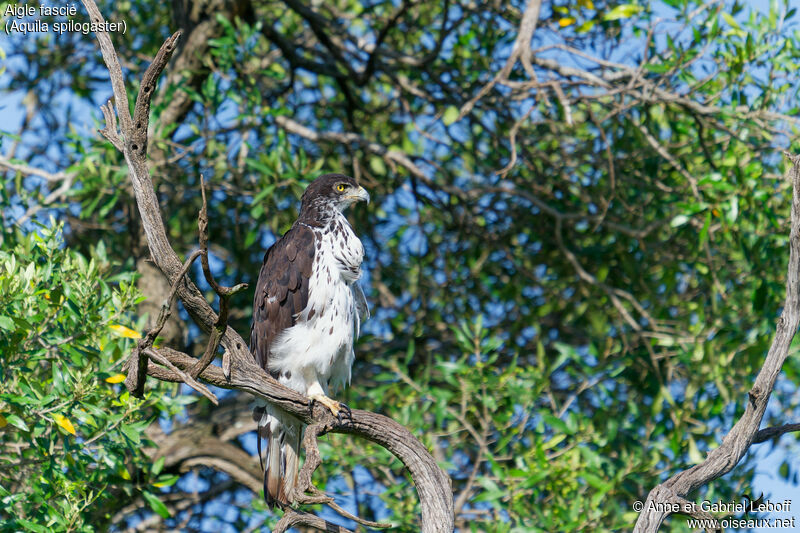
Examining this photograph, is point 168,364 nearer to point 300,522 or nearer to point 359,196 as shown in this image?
point 300,522

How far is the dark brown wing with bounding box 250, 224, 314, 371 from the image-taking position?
4.96m

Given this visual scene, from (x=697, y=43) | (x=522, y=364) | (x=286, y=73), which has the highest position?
(x=286, y=73)

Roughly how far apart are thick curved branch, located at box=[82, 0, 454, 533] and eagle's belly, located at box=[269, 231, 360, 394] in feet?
2.07

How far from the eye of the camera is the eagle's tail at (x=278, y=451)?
192 inches

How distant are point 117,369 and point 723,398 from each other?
3938 mm

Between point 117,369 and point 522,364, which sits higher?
point 522,364

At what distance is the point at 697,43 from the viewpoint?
6.07 metres

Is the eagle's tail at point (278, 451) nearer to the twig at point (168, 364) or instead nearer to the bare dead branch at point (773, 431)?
the twig at point (168, 364)

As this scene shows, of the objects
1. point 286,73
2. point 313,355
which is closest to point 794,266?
point 313,355

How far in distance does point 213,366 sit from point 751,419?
7.06 ft

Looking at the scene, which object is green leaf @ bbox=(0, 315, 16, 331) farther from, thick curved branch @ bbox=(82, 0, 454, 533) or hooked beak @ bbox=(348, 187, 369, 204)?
hooked beak @ bbox=(348, 187, 369, 204)

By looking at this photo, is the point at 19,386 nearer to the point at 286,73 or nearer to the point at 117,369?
the point at 117,369

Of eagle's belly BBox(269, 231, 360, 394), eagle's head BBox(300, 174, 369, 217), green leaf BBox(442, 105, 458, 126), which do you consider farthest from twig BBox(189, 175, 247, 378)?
green leaf BBox(442, 105, 458, 126)

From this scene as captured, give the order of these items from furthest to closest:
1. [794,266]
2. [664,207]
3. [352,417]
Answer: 1. [664,207]
2. [352,417]
3. [794,266]
